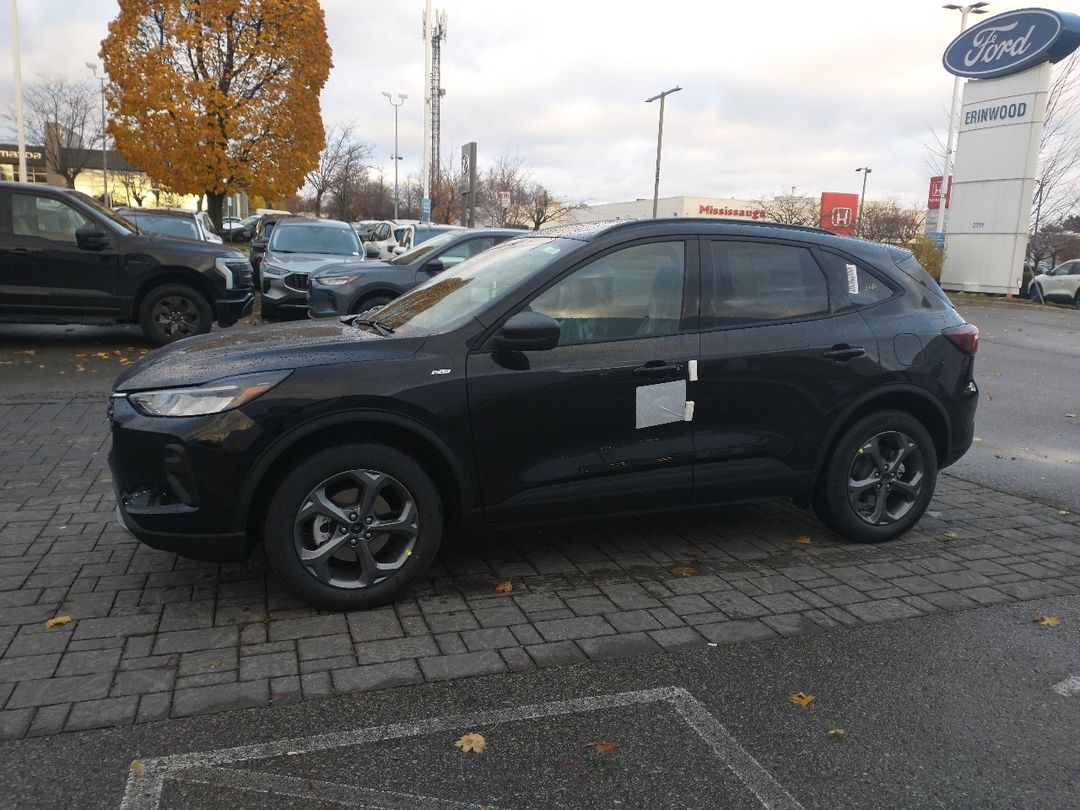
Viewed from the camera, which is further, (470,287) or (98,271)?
(98,271)

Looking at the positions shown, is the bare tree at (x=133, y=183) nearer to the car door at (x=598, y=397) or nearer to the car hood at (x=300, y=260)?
the car hood at (x=300, y=260)

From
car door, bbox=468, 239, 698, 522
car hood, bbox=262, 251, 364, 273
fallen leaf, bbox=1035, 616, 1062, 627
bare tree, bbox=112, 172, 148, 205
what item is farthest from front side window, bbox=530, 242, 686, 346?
bare tree, bbox=112, 172, 148, 205

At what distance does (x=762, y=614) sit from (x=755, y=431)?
39.5 inches

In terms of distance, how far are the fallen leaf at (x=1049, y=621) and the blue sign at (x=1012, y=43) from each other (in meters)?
27.0

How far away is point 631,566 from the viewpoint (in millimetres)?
4746

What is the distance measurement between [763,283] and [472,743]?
9.58ft

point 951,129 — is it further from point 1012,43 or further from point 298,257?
point 298,257

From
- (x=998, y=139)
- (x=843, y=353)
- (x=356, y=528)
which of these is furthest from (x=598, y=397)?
(x=998, y=139)

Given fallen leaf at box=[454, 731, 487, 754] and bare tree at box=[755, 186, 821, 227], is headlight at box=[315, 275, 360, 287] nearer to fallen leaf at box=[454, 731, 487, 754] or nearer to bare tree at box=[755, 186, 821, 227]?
fallen leaf at box=[454, 731, 487, 754]

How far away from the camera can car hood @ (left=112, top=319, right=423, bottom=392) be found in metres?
3.96

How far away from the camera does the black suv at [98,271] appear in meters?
10.3

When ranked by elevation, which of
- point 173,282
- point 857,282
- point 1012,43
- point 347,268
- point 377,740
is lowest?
point 377,740

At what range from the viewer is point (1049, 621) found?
4.19 metres

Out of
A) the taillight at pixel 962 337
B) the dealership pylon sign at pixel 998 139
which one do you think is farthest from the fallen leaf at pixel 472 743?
the dealership pylon sign at pixel 998 139
